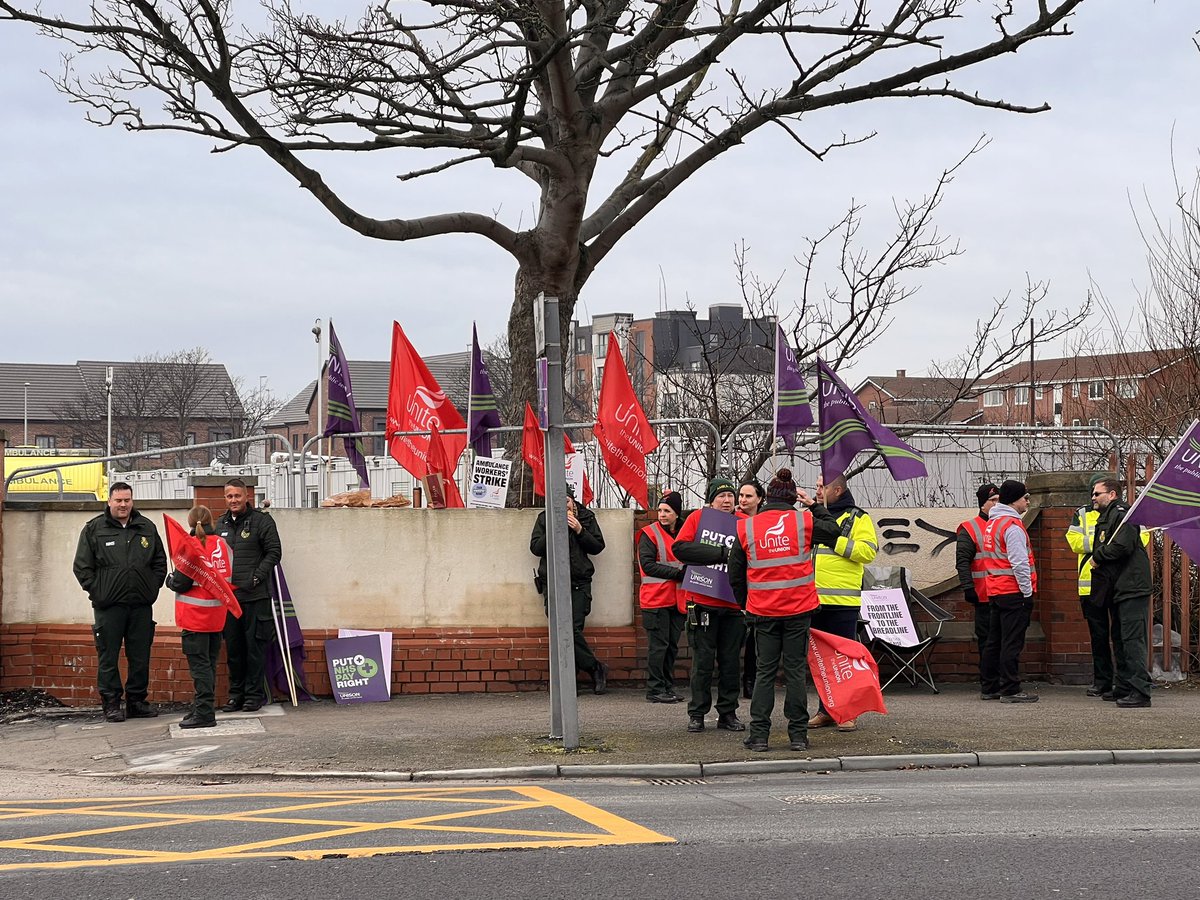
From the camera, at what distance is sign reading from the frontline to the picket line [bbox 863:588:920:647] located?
45.0ft

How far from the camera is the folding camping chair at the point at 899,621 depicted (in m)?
13.8

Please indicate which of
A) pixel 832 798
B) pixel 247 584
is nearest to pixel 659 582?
pixel 247 584

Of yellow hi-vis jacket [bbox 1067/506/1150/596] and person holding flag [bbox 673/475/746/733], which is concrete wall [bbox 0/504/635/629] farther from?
yellow hi-vis jacket [bbox 1067/506/1150/596]

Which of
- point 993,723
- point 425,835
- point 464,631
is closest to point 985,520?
point 993,723

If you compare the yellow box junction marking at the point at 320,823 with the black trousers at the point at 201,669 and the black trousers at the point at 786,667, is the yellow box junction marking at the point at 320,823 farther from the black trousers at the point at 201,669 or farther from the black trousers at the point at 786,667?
the black trousers at the point at 201,669

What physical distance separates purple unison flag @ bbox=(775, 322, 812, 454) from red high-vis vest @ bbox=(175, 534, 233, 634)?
5022mm

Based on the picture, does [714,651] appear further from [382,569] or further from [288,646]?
[288,646]

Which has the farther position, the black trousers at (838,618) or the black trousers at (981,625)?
the black trousers at (981,625)

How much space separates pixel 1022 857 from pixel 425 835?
293 centimetres

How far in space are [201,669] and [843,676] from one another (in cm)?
540

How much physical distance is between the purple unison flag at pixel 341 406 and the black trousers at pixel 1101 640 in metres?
7.42

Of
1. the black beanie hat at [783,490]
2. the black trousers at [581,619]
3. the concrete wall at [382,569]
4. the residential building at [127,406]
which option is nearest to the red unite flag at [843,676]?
the black beanie hat at [783,490]

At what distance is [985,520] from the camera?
13.5 meters

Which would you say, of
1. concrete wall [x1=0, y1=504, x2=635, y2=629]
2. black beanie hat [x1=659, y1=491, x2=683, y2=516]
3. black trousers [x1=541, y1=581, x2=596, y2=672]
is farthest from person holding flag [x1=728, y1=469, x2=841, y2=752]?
concrete wall [x1=0, y1=504, x2=635, y2=629]
